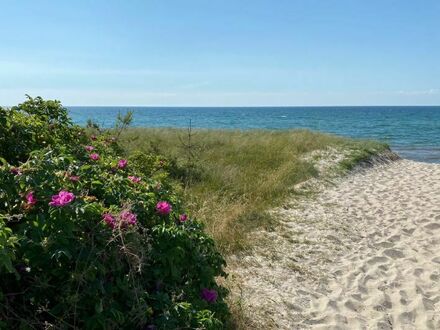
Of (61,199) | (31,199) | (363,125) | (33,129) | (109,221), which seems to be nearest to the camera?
(61,199)

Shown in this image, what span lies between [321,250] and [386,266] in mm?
957

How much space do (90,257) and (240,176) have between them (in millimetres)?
8083

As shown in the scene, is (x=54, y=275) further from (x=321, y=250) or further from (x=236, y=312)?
(x=321, y=250)

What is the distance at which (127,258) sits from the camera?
2498mm

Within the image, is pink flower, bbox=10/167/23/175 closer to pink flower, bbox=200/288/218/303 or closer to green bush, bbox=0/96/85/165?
green bush, bbox=0/96/85/165

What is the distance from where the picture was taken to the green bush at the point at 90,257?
2.28m

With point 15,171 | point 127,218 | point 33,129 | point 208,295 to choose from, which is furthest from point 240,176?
point 15,171

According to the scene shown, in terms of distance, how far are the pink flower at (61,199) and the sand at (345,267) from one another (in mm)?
2475

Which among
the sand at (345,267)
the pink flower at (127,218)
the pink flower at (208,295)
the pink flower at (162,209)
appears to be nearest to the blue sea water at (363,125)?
the pink flower at (162,209)

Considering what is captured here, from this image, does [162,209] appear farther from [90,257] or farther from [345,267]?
[345,267]

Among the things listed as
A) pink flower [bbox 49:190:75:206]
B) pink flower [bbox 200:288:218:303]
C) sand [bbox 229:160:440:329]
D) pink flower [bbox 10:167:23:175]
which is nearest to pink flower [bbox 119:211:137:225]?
pink flower [bbox 49:190:75:206]

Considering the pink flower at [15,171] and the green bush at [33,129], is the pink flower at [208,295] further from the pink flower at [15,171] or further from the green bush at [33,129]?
the green bush at [33,129]

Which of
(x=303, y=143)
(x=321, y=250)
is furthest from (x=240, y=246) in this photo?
(x=303, y=143)

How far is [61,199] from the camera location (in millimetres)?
2293
